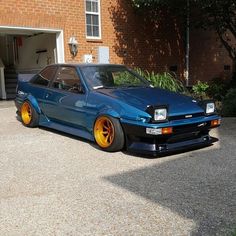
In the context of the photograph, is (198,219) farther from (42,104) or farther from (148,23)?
(148,23)

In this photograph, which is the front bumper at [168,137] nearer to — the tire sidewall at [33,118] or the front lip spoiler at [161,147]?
the front lip spoiler at [161,147]

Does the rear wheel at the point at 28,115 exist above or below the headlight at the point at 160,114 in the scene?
below

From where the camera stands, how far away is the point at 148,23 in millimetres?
16516

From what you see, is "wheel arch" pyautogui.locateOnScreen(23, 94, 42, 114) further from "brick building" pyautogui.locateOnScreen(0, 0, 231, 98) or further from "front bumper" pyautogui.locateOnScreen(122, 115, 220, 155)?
"brick building" pyautogui.locateOnScreen(0, 0, 231, 98)

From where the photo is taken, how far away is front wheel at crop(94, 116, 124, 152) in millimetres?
6531

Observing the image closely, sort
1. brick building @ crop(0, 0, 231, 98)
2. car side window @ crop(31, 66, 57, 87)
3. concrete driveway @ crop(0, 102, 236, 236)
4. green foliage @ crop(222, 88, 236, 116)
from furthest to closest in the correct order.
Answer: brick building @ crop(0, 0, 231, 98), green foliage @ crop(222, 88, 236, 116), car side window @ crop(31, 66, 57, 87), concrete driveway @ crop(0, 102, 236, 236)

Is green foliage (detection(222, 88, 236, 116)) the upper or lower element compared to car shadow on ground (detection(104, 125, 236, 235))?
upper

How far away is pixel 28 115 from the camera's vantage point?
909 centimetres

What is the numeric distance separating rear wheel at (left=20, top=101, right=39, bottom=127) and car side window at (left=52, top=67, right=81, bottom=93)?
89 cm

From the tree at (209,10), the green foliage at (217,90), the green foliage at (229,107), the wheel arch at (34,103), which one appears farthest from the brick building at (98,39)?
the green foliage at (229,107)

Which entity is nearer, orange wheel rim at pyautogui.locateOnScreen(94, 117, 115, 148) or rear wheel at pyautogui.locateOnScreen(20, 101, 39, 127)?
orange wheel rim at pyautogui.locateOnScreen(94, 117, 115, 148)

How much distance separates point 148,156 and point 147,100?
904 millimetres

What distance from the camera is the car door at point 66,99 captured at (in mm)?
7375

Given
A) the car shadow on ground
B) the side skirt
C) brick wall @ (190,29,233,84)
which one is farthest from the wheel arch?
brick wall @ (190,29,233,84)
